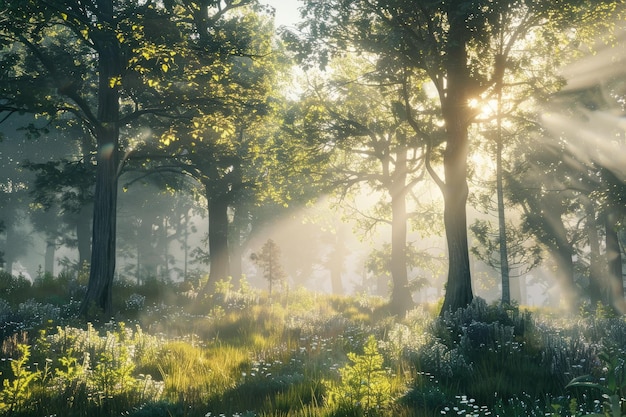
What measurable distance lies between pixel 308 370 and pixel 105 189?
30.2ft

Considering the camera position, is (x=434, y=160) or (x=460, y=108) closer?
(x=460, y=108)

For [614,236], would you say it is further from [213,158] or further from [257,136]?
[213,158]

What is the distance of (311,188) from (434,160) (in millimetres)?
6402

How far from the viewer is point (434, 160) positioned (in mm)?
16766

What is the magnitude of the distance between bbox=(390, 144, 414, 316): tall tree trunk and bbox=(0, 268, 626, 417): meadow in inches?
383

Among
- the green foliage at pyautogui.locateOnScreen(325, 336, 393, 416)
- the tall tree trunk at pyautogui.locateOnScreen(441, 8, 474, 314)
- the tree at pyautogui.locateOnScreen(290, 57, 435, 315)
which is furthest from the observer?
the tree at pyautogui.locateOnScreen(290, 57, 435, 315)

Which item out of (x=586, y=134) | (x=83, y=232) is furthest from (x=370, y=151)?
(x=83, y=232)

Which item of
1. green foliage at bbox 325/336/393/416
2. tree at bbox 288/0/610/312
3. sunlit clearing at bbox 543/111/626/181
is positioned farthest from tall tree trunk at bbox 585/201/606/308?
green foliage at bbox 325/336/393/416

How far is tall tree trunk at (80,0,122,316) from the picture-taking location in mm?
13367

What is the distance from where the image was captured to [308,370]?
23.8 feet

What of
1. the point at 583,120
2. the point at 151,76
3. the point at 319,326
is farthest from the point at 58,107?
the point at 583,120

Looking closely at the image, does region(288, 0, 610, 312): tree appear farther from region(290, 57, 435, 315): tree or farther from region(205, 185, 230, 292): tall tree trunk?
region(205, 185, 230, 292): tall tree trunk

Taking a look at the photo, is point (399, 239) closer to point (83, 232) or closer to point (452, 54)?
point (452, 54)

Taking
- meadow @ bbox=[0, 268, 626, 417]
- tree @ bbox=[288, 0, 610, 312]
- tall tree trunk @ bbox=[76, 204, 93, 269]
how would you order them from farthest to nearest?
tall tree trunk @ bbox=[76, 204, 93, 269], tree @ bbox=[288, 0, 610, 312], meadow @ bbox=[0, 268, 626, 417]
